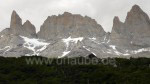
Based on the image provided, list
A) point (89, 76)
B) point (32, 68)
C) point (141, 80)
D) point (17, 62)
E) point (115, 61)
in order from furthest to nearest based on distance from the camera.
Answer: point (115, 61) → point (17, 62) → point (32, 68) → point (89, 76) → point (141, 80)

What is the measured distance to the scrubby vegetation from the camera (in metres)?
77.5

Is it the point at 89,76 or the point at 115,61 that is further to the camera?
the point at 115,61

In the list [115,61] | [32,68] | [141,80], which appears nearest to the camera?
[141,80]

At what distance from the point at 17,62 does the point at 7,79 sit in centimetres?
1687

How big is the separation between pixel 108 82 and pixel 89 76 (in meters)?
4.99

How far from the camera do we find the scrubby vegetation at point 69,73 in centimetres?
7750

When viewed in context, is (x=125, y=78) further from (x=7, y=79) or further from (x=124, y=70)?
(x=7, y=79)

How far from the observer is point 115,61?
10162 cm

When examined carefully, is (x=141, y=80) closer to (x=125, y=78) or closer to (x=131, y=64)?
(x=125, y=78)

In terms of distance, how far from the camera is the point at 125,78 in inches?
3051

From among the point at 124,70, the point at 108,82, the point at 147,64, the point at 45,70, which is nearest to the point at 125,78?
the point at 108,82

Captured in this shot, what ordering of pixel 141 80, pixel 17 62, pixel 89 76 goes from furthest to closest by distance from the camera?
pixel 17 62 < pixel 89 76 < pixel 141 80

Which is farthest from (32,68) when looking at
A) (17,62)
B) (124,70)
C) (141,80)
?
(141,80)

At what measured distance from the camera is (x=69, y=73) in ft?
279
